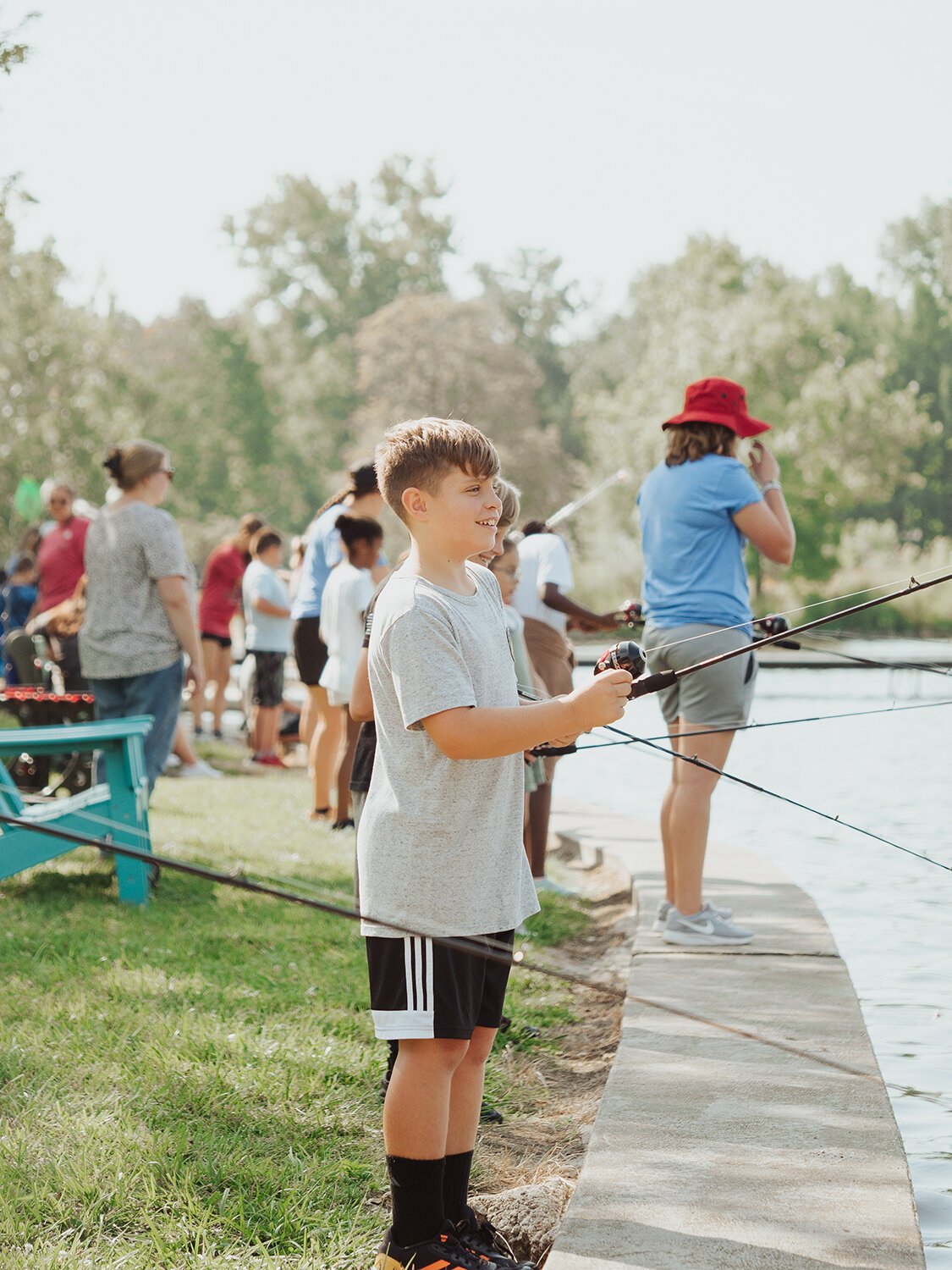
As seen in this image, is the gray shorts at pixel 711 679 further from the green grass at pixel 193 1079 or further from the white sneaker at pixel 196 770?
the white sneaker at pixel 196 770

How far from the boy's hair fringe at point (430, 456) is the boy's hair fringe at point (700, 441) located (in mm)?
2513

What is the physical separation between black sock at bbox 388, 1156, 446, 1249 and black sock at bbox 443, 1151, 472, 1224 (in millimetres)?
109

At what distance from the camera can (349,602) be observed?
666 cm

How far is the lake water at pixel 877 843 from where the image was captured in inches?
161

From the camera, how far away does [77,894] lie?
19.4ft

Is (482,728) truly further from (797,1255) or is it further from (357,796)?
(357,796)

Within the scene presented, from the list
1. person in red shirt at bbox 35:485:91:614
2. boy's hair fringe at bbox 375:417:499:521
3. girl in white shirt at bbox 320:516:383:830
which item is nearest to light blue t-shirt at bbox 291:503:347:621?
girl in white shirt at bbox 320:516:383:830

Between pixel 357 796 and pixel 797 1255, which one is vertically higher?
pixel 357 796

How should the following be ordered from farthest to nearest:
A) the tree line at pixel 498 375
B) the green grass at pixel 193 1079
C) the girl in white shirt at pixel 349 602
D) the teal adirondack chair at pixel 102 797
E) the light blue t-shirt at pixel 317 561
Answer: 1. the tree line at pixel 498 375
2. the light blue t-shirt at pixel 317 561
3. the girl in white shirt at pixel 349 602
4. the teal adirondack chair at pixel 102 797
5. the green grass at pixel 193 1079

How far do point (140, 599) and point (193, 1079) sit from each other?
9.52 feet

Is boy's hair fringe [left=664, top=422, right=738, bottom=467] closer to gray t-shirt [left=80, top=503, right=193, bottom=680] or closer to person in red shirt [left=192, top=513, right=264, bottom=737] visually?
gray t-shirt [left=80, top=503, right=193, bottom=680]

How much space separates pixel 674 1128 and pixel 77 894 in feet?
11.1

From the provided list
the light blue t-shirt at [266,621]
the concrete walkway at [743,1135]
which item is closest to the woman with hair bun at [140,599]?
the concrete walkway at [743,1135]

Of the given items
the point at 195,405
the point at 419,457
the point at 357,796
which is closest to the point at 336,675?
the point at 357,796
